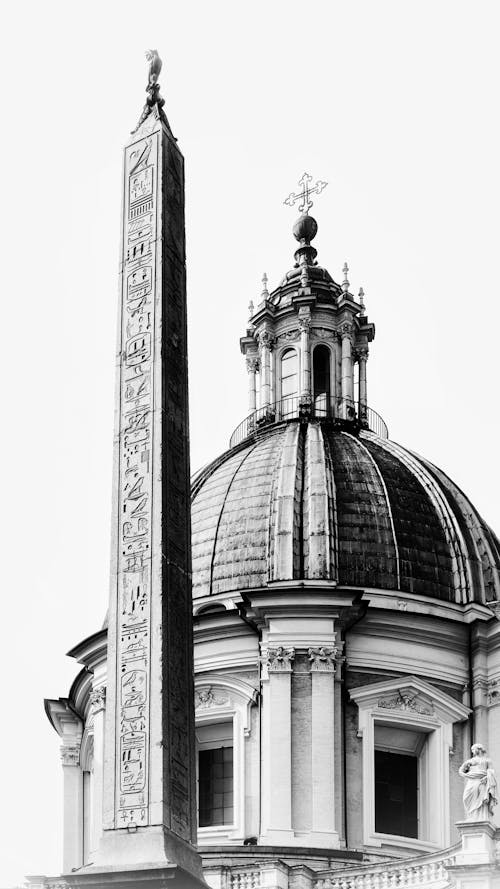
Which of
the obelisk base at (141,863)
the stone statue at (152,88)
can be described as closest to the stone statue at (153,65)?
the stone statue at (152,88)

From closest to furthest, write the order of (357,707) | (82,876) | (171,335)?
1. (82,876)
2. (171,335)
3. (357,707)

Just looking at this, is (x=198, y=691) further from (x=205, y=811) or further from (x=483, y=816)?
(x=483, y=816)

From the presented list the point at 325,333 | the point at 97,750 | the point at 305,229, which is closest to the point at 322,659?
the point at 97,750

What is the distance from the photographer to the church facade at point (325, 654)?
111 feet

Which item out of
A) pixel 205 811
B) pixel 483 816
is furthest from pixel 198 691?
pixel 483 816

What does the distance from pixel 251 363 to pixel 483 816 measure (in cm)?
1690

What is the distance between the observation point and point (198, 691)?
117 feet

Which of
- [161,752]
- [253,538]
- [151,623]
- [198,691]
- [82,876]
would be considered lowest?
[82,876]

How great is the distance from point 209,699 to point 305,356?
918cm

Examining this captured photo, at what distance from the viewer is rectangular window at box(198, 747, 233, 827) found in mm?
35406

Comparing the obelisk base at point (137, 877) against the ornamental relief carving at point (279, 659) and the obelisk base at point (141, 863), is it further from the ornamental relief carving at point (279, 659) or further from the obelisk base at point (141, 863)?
the ornamental relief carving at point (279, 659)

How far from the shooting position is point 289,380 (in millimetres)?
42219

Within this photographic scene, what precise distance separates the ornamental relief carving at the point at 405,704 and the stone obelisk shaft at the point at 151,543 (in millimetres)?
18430

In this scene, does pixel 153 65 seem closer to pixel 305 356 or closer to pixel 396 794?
pixel 396 794
